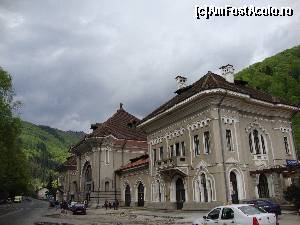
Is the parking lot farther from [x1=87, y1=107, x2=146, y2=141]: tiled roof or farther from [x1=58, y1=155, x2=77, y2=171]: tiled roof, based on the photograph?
→ [x1=58, y1=155, x2=77, y2=171]: tiled roof

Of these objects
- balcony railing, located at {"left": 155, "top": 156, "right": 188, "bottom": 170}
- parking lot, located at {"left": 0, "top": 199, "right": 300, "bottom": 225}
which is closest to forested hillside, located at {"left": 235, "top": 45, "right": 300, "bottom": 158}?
balcony railing, located at {"left": 155, "top": 156, "right": 188, "bottom": 170}

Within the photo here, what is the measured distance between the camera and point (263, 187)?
31328 mm

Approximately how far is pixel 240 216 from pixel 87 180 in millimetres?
41211

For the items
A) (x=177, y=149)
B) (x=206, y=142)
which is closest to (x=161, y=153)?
(x=177, y=149)

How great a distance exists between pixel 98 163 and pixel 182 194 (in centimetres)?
1804

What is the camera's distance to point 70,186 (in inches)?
2500

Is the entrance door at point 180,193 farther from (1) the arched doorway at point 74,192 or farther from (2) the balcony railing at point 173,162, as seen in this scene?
(1) the arched doorway at point 74,192

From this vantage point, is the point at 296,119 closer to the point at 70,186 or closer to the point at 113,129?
the point at 113,129

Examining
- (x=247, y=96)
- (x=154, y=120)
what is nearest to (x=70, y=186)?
(x=154, y=120)

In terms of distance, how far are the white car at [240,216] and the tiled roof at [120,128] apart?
111 feet

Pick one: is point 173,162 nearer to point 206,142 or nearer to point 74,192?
point 206,142

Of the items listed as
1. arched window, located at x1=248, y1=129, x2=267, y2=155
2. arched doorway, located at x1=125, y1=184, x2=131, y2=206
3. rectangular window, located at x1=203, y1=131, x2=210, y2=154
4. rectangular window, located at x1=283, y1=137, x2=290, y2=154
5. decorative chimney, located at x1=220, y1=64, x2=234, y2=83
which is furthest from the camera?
arched doorway, located at x1=125, y1=184, x2=131, y2=206

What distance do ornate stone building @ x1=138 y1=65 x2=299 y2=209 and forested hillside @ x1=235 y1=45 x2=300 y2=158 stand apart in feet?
119

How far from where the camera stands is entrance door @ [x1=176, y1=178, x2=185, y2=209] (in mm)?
33844
